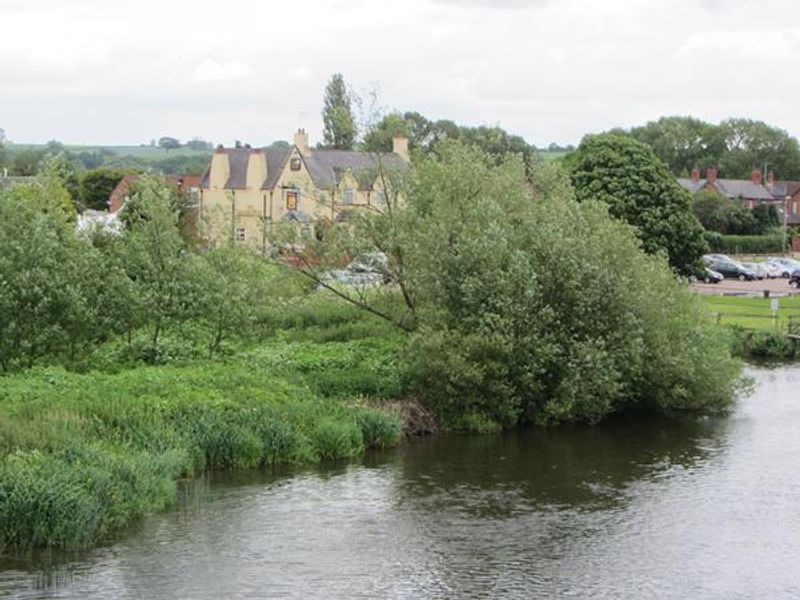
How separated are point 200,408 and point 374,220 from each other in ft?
40.0

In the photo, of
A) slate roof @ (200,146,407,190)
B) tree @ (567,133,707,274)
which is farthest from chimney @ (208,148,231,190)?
tree @ (567,133,707,274)

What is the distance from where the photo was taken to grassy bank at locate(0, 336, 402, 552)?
23.8 meters

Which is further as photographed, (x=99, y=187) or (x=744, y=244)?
(x=99, y=187)

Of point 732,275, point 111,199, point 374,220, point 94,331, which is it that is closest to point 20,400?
point 94,331

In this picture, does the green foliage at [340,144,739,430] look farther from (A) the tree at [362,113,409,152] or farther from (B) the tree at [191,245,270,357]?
(B) the tree at [191,245,270,357]

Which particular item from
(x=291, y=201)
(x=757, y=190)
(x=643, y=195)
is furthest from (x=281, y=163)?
(x=757, y=190)

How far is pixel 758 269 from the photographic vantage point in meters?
89.6

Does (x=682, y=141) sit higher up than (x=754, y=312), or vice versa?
(x=682, y=141)

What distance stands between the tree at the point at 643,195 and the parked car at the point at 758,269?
19.9 metres

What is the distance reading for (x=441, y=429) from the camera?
3675 cm

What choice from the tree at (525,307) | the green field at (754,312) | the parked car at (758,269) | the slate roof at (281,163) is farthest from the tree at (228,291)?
the parked car at (758,269)

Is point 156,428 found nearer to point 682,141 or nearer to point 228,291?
point 228,291

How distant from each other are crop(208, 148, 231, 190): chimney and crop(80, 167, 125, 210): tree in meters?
28.9

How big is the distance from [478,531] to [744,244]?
8778 centimetres
